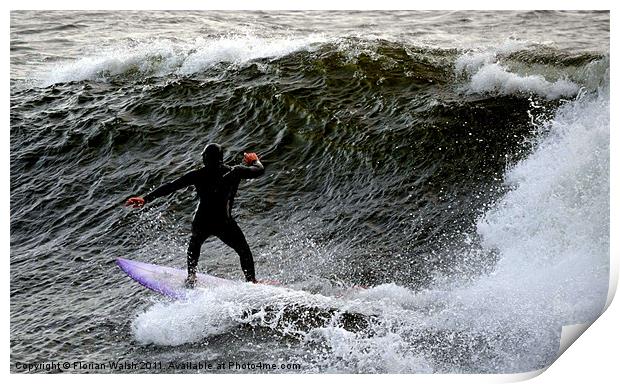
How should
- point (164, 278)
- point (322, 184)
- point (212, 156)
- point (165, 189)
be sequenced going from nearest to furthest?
1. point (165, 189)
2. point (212, 156)
3. point (164, 278)
4. point (322, 184)

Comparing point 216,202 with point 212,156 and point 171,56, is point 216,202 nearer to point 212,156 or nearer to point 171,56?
point 212,156

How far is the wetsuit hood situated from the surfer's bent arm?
0.45 ft

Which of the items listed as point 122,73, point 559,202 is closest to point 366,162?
point 559,202

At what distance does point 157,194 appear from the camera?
6.49 meters

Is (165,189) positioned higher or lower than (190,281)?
higher

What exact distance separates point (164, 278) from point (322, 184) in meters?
1.58

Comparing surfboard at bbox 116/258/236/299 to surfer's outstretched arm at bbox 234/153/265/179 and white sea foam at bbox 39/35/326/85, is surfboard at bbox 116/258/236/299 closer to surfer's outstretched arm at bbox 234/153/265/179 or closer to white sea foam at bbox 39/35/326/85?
surfer's outstretched arm at bbox 234/153/265/179

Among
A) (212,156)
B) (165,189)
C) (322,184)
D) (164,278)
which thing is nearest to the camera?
(165,189)

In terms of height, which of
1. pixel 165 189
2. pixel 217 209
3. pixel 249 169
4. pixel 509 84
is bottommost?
pixel 217 209

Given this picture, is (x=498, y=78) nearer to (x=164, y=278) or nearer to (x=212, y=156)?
(x=212, y=156)

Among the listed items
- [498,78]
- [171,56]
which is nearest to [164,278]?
[171,56]

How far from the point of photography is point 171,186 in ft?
21.5

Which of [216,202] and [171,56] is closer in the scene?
[216,202]

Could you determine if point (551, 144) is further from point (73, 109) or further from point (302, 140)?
point (73, 109)
